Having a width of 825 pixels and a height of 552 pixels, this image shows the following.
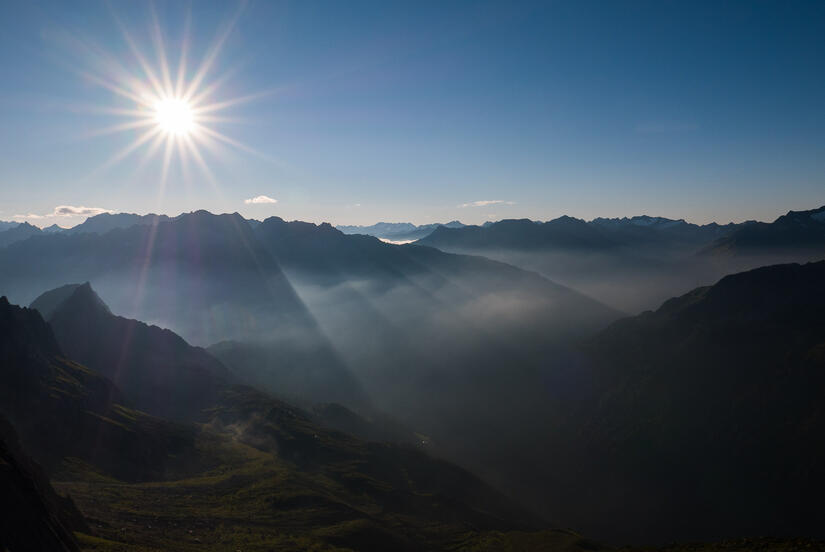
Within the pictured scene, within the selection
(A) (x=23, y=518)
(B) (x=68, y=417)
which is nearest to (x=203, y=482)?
(B) (x=68, y=417)

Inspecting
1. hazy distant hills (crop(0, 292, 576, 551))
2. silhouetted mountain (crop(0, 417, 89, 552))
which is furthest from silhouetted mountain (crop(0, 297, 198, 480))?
silhouetted mountain (crop(0, 417, 89, 552))

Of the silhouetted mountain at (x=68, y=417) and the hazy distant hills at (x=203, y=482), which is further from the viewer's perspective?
the silhouetted mountain at (x=68, y=417)

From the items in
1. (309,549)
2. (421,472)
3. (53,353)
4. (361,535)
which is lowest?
(421,472)

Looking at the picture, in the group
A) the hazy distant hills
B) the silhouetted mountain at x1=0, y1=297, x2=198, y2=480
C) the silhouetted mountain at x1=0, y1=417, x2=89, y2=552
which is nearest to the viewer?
the silhouetted mountain at x1=0, y1=417, x2=89, y2=552

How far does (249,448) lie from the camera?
17950 cm

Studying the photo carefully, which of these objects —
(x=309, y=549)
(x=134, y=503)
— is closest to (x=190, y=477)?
(x=134, y=503)

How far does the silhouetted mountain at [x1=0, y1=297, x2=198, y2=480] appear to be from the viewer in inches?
4798

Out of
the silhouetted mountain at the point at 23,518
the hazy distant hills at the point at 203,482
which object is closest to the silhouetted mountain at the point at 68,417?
the hazy distant hills at the point at 203,482

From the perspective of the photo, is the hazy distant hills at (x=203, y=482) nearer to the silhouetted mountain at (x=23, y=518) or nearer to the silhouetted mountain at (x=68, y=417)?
the silhouetted mountain at (x=68, y=417)

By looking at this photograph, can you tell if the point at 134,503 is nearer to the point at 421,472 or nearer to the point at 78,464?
the point at 78,464

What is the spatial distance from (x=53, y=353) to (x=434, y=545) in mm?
158943

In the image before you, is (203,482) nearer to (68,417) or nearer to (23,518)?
(68,417)

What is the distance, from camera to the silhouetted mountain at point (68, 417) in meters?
122

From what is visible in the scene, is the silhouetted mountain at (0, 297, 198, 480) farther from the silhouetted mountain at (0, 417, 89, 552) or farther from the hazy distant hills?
the silhouetted mountain at (0, 417, 89, 552)
